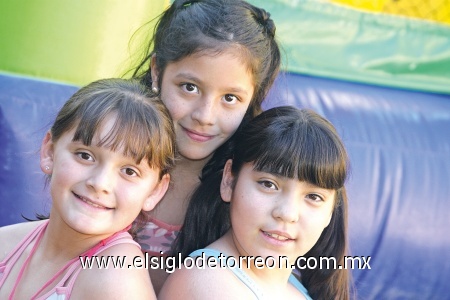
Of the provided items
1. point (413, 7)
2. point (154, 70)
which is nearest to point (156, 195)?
point (154, 70)

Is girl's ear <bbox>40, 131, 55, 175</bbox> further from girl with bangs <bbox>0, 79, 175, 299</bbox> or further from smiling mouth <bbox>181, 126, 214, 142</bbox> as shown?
smiling mouth <bbox>181, 126, 214, 142</bbox>

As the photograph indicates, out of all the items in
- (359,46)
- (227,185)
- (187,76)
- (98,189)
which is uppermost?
(359,46)

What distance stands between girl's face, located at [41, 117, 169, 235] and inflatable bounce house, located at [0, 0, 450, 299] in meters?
0.66

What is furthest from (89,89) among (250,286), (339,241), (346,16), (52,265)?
(346,16)

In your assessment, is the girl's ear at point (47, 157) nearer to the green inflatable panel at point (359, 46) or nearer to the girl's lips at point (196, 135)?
the girl's lips at point (196, 135)

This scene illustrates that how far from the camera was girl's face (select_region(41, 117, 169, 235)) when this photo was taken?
4.34 feet

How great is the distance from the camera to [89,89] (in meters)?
1.43

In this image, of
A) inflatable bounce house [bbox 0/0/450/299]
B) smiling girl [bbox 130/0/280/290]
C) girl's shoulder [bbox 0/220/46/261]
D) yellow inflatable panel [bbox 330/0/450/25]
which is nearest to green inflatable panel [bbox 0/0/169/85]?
inflatable bounce house [bbox 0/0/450/299]

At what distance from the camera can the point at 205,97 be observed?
1.62 m

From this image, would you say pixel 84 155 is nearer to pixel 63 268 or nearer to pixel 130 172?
pixel 130 172

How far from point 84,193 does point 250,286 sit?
1.17ft

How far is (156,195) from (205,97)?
27 cm

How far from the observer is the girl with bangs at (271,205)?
143cm

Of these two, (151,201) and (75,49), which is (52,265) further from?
(75,49)
